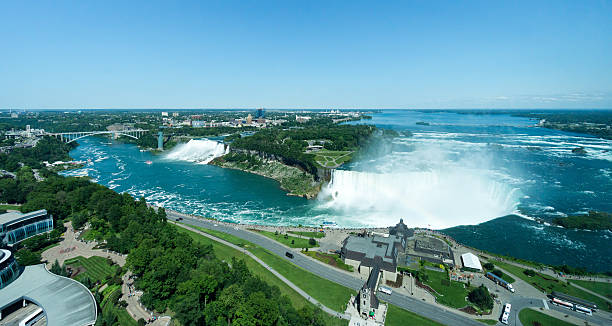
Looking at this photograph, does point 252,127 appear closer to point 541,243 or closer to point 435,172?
point 435,172

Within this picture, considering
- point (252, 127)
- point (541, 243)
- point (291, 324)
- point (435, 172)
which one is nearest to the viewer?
point (291, 324)

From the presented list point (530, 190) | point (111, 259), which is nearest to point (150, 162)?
point (111, 259)

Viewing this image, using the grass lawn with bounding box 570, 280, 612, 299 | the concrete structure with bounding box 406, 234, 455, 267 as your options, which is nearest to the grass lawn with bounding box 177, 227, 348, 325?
the concrete structure with bounding box 406, 234, 455, 267

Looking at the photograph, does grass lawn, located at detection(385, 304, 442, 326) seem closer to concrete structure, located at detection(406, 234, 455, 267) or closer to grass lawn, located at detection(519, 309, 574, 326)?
grass lawn, located at detection(519, 309, 574, 326)

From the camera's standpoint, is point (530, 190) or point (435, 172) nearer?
point (530, 190)

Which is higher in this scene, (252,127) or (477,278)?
(252,127)

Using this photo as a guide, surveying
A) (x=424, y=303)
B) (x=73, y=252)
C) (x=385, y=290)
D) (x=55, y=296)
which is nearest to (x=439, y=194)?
(x=424, y=303)

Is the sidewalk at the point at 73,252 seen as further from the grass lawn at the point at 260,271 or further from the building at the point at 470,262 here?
the building at the point at 470,262
